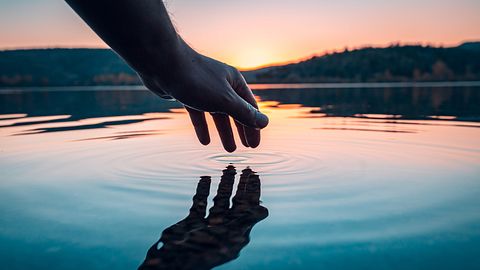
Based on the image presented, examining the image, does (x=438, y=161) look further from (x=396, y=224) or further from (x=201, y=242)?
(x=201, y=242)

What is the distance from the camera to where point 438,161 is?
354 centimetres

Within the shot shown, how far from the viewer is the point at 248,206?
2316mm

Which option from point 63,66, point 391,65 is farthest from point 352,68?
point 63,66

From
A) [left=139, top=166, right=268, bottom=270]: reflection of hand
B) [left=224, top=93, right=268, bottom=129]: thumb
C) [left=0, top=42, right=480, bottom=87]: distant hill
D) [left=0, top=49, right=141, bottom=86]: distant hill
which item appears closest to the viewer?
[left=139, top=166, right=268, bottom=270]: reflection of hand

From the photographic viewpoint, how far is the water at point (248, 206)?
1.66 m

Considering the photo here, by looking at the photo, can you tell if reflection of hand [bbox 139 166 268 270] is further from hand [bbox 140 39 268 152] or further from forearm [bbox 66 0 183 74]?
forearm [bbox 66 0 183 74]

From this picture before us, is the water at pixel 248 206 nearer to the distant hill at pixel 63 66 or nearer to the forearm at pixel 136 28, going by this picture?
the forearm at pixel 136 28

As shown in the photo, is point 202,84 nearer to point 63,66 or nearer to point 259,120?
point 259,120

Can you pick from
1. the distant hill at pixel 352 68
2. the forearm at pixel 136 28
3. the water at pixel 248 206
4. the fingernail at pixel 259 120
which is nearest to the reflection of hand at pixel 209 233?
the water at pixel 248 206

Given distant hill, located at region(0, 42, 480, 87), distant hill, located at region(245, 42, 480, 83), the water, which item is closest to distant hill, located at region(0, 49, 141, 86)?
distant hill, located at region(0, 42, 480, 87)

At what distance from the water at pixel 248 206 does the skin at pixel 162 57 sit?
621 millimetres

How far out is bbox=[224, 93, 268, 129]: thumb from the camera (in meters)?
1.86

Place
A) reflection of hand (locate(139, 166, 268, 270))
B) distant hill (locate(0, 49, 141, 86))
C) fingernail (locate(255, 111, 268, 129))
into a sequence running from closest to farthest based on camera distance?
reflection of hand (locate(139, 166, 268, 270)), fingernail (locate(255, 111, 268, 129)), distant hill (locate(0, 49, 141, 86))

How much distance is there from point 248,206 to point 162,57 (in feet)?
3.63
